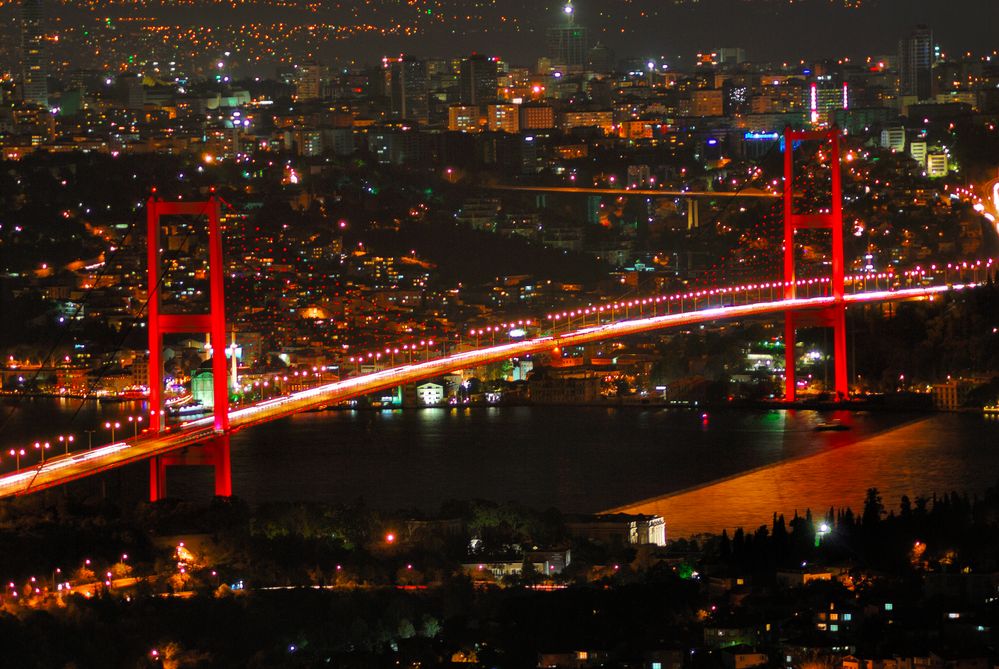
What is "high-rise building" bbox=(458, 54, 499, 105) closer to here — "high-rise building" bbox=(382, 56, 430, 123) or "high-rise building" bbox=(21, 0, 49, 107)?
"high-rise building" bbox=(382, 56, 430, 123)

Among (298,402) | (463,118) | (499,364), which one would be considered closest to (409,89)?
(463,118)

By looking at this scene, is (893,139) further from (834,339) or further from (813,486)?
(813,486)

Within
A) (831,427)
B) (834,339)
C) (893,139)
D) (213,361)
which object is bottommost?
(831,427)

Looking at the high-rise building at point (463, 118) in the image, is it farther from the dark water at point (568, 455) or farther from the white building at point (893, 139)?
the dark water at point (568, 455)

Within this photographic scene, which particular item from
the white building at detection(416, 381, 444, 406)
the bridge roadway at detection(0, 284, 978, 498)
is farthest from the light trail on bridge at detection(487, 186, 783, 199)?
the bridge roadway at detection(0, 284, 978, 498)

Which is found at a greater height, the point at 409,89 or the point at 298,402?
the point at 409,89
